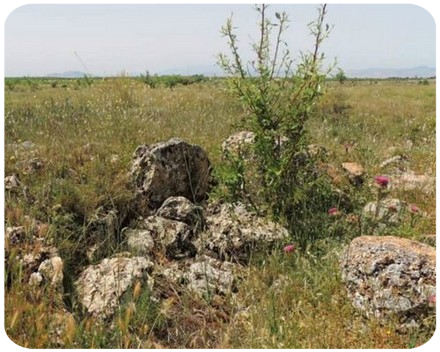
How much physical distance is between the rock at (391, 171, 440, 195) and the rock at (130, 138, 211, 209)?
227 centimetres

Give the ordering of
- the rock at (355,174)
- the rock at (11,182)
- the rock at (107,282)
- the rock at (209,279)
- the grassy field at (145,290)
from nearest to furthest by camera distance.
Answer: the grassy field at (145,290)
the rock at (107,282)
the rock at (209,279)
the rock at (11,182)
the rock at (355,174)

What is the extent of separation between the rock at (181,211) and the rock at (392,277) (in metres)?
1.61

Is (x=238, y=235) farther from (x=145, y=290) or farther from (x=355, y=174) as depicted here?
(x=355, y=174)

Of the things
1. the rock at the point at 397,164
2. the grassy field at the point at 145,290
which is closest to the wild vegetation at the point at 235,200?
the grassy field at the point at 145,290

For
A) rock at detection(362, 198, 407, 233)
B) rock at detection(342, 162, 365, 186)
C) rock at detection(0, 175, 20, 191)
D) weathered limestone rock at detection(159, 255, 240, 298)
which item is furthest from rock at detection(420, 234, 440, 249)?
rock at detection(0, 175, 20, 191)

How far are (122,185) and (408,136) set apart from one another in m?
8.07

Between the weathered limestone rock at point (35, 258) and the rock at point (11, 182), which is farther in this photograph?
the rock at point (11, 182)

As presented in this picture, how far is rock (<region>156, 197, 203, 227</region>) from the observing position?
4387mm

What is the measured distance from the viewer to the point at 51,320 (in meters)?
2.46

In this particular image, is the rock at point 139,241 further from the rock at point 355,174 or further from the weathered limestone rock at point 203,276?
the rock at point 355,174

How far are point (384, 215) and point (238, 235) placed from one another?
4.37 ft

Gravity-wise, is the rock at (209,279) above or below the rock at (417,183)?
below

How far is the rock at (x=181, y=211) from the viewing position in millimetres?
4387

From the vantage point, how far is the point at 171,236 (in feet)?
13.5
